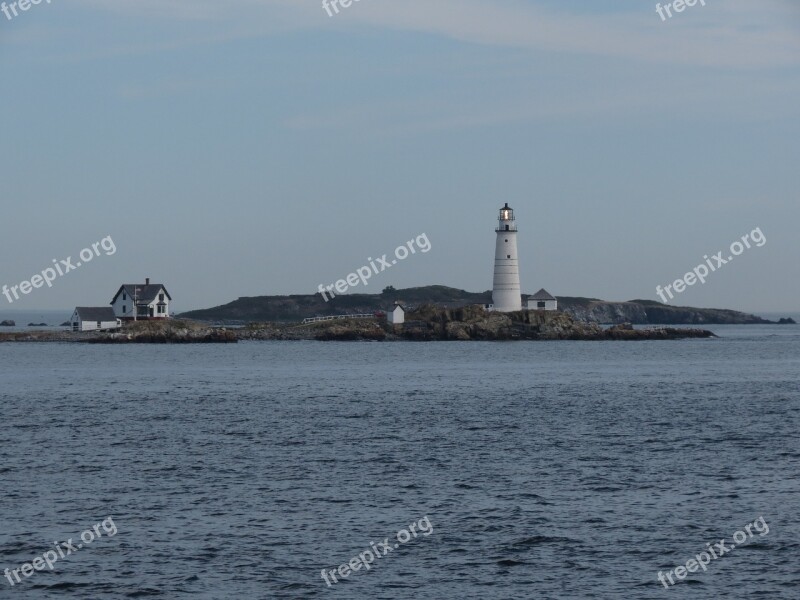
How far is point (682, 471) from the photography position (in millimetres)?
33375

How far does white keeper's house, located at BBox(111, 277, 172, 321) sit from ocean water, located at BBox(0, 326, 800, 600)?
61.9 metres

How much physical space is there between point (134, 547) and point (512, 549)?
8.52 metres

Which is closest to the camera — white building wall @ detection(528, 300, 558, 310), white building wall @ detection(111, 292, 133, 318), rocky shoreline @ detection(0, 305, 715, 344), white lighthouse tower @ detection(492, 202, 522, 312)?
white lighthouse tower @ detection(492, 202, 522, 312)

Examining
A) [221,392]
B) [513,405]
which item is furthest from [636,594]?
[221,392]

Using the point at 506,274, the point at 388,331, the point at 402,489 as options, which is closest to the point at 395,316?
the point at 388,331

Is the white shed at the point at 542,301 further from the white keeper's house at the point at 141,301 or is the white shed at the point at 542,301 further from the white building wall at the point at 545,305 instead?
the white keeper's house at the point at 141,301

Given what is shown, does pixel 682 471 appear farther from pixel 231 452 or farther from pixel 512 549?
pixel 231 452

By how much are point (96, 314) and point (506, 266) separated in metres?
49.0

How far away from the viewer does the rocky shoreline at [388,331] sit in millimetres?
123375

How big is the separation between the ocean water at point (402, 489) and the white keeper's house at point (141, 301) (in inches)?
2437

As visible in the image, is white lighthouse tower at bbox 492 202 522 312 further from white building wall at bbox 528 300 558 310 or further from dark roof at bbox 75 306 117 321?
dark roof at bbox 75 306 117 321

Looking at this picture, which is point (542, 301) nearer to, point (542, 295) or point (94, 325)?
point (542, 295)

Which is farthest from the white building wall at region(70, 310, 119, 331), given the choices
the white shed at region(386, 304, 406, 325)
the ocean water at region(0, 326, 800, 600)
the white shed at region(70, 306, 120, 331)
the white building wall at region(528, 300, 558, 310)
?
the ocean water at region(0, 326, 800, 600)

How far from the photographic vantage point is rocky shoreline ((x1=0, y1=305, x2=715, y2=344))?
123375 mm
